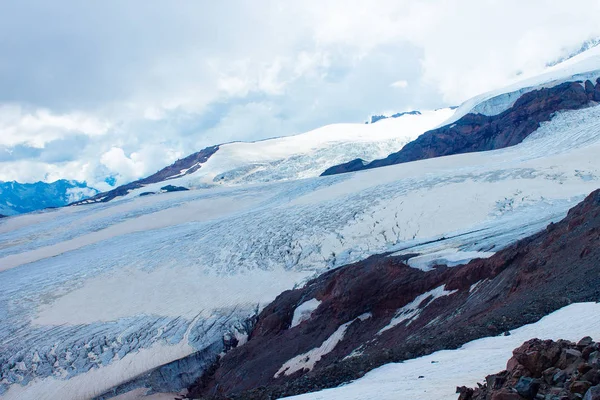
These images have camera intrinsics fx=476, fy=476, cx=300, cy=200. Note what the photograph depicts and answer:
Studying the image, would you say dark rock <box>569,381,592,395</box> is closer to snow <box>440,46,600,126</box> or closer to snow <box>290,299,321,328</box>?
snow <box>290,299,321,328</box>

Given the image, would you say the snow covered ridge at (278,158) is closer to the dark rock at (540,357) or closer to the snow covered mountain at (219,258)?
the snow covered mountain at (219,258)

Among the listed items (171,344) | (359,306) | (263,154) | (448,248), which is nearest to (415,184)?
(448,248)

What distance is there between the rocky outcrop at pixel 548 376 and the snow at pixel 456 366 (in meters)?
1.03

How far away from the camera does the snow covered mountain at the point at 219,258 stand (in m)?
18.3

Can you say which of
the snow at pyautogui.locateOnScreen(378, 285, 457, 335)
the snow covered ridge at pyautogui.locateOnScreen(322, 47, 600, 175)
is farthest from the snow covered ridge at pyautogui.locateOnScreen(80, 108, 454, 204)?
the snow at pyautogui.locateOnScreen(378, 285, 457, 335)

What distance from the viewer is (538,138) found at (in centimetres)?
4378

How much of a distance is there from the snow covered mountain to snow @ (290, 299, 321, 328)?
2325mm

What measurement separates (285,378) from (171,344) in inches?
284

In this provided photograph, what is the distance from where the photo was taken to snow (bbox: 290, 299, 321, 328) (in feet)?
59.3

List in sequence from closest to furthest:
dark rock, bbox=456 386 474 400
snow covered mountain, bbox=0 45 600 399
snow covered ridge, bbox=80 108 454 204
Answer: dark rock, bbox=456 386 474 400, snow covered mountain, bbox=0 45 600 399, snow covered ridge, bbox=80 108 454 204

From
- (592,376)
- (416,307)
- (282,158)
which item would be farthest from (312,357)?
(282,158)

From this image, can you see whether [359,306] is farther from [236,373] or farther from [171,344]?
[171,344]

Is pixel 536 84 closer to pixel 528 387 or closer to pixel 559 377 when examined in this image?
pixel 559 377

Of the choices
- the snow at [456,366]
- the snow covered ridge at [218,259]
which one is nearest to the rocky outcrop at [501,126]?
the snow covered ridge at [218,259]
